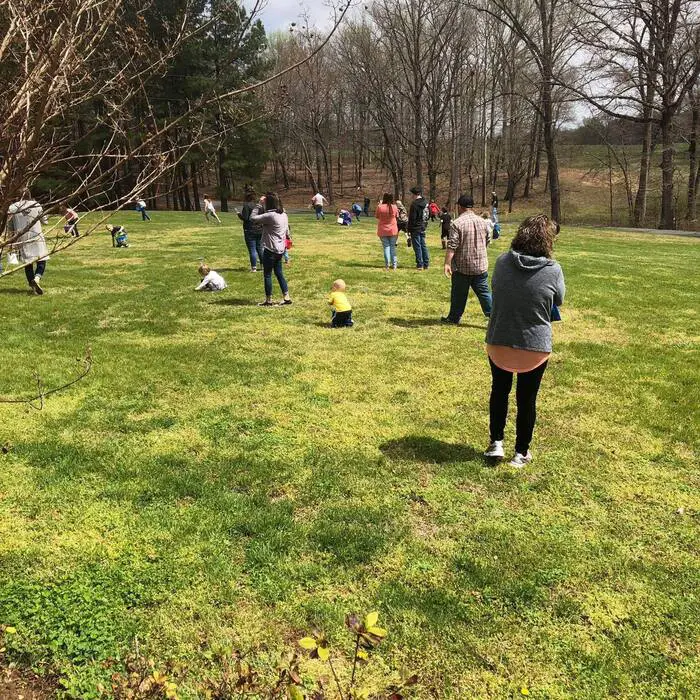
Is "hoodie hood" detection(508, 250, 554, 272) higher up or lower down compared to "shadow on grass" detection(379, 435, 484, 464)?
higher up

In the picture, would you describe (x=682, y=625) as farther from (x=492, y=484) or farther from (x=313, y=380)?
(x=313, y=380)

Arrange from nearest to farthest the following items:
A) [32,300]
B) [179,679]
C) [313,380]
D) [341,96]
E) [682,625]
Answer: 1. [179,679]
2. [682,625]
3. [313,380]
4. [32,300]
5. [341,96]

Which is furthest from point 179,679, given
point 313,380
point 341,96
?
point 341,96

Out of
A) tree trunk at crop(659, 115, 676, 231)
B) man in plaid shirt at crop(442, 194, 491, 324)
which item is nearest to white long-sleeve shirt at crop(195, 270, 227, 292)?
man in plaid shirt at crop(442, 194, 491, 324)

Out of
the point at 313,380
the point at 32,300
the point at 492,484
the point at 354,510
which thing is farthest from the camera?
the point at 32,300

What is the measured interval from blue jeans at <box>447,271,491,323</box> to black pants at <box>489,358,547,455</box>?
3673mm

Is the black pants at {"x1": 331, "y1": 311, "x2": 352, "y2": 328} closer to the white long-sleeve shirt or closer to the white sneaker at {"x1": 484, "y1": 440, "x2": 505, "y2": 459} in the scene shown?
the white long-sleeve shirt

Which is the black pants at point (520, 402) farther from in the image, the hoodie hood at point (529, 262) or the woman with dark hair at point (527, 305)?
the hoodie hood at point (529, 262)

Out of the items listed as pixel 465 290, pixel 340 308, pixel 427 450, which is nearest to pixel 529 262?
pixel 427 450

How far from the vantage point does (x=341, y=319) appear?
8344mm

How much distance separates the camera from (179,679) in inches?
99.0


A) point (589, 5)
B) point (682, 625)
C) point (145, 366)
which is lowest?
point (682, 625)

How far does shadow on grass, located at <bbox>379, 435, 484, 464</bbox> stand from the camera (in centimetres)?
448

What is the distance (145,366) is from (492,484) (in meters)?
4.45
